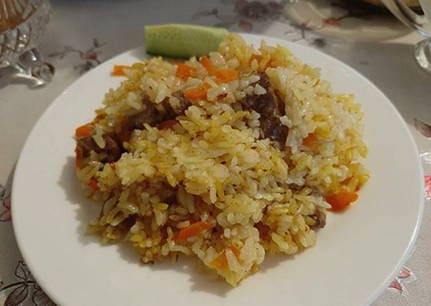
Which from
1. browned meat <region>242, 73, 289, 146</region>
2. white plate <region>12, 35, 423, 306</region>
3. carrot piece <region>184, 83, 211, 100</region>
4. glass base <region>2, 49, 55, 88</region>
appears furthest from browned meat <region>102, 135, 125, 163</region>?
glass base <region>2, 49, 55, 88</region>

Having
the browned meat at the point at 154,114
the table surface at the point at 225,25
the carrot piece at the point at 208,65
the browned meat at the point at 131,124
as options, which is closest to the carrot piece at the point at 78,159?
the browned meat at the point at 131,124

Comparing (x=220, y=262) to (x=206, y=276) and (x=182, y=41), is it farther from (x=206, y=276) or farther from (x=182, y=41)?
(x=182, y=41)

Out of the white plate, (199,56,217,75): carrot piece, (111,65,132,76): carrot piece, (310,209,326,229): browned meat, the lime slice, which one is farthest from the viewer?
the lime slice

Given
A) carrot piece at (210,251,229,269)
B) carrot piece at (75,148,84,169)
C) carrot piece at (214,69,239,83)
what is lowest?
carrot piece at (210,251,229,269)

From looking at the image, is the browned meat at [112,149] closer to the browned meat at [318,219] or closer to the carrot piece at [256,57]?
the carrot piece at [256,57]

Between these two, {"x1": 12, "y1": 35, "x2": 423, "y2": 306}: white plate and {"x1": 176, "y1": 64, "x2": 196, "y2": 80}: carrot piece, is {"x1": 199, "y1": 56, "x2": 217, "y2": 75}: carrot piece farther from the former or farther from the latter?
{"x1": 12, "y1": 35, "x2": 423, "y2": 306}: white plate

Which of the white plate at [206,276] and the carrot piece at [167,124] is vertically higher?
the carrot piece at [167,124]
